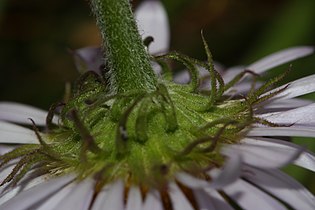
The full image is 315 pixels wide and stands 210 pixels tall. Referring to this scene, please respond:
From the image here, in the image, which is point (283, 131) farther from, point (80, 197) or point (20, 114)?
point (20, 114)

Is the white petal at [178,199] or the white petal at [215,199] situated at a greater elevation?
the white petal at [178,199]


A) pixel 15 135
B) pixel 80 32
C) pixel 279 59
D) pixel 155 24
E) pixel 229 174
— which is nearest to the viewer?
pixel 229 174

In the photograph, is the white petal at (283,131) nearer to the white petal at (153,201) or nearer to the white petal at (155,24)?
the white petal at (153,201)

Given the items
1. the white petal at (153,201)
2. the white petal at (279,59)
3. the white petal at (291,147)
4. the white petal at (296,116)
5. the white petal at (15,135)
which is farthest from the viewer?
the white petal at (279,59)

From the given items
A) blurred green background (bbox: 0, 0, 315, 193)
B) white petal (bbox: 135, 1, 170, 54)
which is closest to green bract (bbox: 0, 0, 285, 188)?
white petal (bbox: 135, 1, 170, 54)

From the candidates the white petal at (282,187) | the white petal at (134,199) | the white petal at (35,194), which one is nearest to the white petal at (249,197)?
the white petal at (282,187)

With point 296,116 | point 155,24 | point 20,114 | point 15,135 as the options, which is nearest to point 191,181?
point 296,116
